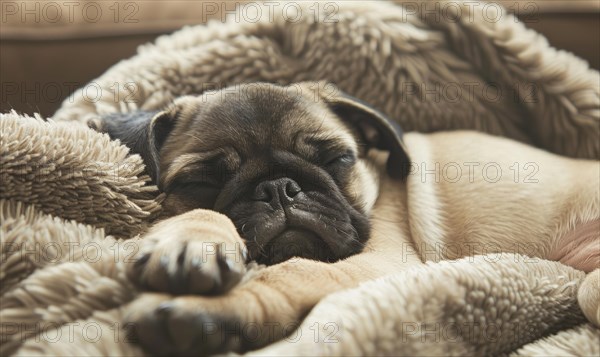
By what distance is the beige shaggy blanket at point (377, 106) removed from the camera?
0.86 metres

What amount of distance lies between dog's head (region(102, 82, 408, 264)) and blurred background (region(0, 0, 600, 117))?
1.99ft

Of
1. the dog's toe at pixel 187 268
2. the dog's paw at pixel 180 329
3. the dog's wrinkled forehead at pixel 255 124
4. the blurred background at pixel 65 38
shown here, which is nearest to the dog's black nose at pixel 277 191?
the dog's wrinkled forehead at pixel 255 124

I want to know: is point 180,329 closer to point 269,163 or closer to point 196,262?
point 196,262

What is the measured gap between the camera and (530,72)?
1.77 m

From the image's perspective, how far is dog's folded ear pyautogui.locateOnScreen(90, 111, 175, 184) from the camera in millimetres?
1310

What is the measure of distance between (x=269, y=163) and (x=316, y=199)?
0.44 feet

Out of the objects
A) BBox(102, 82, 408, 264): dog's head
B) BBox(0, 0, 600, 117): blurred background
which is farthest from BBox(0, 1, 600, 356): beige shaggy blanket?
BBox(0, 0, 600, 117): blurred background

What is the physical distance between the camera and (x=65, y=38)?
2.01 meters

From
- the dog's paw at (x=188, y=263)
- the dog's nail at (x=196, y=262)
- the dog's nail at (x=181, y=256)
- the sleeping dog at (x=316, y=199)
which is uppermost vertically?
the dog's nail at (x=196, y=262)

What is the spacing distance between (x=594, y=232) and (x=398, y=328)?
74 centimetres

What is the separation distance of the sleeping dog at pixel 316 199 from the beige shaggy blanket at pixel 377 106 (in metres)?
0.08

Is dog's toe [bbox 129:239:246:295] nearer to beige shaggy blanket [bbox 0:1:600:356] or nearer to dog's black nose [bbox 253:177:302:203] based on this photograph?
beige shaggy blanket [bbox 0:1:600:356]

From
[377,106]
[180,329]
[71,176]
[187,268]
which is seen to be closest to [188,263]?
[187,268]

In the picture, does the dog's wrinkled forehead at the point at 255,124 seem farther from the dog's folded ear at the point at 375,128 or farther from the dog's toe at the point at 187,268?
the dog's toe at the point at 187,268
